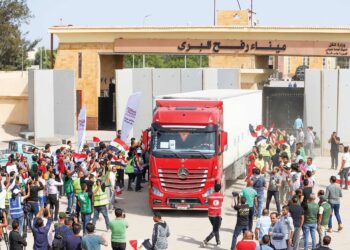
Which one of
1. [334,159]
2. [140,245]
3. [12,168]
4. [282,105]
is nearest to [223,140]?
[12,168]

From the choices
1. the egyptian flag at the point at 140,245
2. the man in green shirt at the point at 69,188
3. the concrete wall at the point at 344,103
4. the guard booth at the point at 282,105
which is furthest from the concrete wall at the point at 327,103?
the egyptian flag at the point at 140,245

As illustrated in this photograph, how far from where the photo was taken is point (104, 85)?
57.3 meters

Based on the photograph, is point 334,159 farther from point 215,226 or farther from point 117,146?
point 215,226

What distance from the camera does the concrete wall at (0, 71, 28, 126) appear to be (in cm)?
5600

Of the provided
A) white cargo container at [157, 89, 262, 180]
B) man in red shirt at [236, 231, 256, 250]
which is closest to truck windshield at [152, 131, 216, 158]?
white cargo container at [157, 89, 262, 180]

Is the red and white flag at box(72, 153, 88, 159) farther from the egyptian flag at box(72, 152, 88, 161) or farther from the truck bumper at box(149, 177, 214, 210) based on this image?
the truck bumper at box(149, 177, 214, 210)

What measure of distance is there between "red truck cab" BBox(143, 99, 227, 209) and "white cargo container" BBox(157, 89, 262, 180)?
5.22ft

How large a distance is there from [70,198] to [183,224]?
3.33 meters

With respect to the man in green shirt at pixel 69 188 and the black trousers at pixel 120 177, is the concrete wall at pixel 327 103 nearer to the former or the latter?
the black trousers at pixel 120 177

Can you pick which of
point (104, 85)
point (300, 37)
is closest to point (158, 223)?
point (300, 37)

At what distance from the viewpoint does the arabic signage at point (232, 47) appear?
Answer: 5247cm

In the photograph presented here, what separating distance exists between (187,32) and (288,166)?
28292mm

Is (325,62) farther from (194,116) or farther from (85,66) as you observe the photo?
(194,116)

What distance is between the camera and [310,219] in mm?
20328
